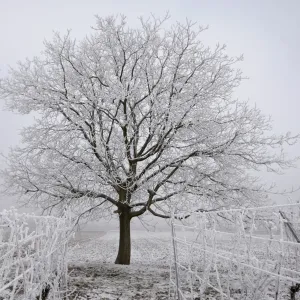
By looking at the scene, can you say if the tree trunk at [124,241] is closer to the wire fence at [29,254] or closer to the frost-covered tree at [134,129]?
the frost-covered tree at [134,129]

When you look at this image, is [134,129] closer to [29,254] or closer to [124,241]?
[124,241]

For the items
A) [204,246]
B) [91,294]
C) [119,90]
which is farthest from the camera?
[119,90]

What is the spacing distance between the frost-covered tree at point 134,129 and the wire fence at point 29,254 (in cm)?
346

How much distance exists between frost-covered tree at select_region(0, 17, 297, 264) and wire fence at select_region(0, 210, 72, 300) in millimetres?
3458

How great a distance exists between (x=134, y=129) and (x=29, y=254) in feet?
20.9

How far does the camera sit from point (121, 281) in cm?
675

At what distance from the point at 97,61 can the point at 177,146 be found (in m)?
3.94

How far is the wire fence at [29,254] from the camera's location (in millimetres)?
2471

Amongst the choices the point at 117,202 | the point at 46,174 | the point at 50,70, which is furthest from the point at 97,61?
the point at 117,202

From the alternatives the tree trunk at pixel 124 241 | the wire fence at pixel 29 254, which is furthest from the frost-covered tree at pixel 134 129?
the wire fence at pixel 29 254

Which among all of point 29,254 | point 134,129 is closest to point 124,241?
point 134,129

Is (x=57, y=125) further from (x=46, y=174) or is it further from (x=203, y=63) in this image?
(x=203, y=63)

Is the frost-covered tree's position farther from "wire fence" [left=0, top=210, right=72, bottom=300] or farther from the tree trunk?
"wire fence" [left=0, top=210, right=72, bottom=300]

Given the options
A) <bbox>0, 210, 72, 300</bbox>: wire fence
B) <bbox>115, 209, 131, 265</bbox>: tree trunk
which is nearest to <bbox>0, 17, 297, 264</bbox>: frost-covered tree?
<bbox>115, 209, 131, 265</bbox>: tree trunk
